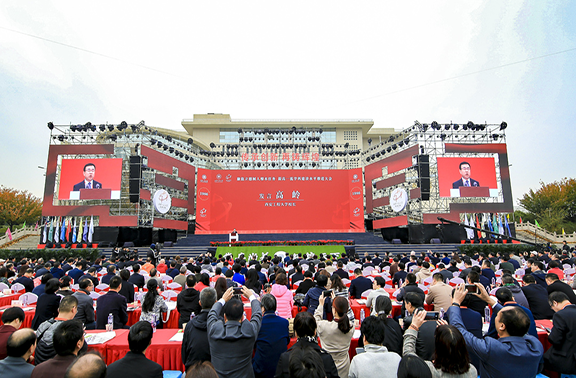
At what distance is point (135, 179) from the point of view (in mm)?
19203

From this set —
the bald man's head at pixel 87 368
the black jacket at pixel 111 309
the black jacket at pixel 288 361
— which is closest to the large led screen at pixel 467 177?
the black jacket at pixel 111 309

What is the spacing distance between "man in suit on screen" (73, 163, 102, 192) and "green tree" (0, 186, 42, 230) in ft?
39.7

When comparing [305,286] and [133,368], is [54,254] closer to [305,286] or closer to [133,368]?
[305,286]

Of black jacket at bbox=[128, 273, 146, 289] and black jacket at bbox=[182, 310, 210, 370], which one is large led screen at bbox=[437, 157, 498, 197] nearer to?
black jacket at bbox=[128, 273, 146, 289]

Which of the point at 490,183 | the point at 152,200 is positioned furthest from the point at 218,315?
the point at 490,183

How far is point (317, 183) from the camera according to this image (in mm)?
23812

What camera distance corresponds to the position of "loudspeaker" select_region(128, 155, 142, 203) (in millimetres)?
19156

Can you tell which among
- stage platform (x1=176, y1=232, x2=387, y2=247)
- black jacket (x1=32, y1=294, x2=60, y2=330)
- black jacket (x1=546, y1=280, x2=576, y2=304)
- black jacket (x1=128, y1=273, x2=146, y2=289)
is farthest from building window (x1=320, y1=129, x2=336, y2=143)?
black jacket (x1=32, y1=294, x2=60, y2=330)

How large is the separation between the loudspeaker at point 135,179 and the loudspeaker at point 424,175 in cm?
1739

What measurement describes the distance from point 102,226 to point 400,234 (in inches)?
750

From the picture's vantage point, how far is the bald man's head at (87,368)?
1551 mm

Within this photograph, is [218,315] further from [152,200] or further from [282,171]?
[282,171]

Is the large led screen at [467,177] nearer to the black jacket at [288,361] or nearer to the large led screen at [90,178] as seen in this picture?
the black jacket at [288,361]

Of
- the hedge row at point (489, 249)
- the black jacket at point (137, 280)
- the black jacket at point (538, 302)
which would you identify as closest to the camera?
the black jacket at point (538, 302)
